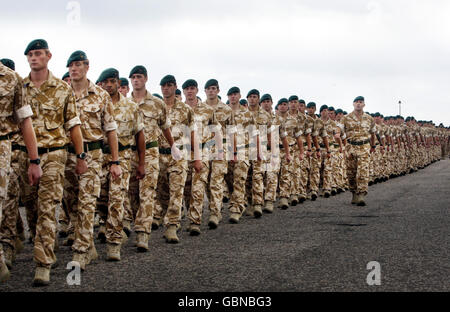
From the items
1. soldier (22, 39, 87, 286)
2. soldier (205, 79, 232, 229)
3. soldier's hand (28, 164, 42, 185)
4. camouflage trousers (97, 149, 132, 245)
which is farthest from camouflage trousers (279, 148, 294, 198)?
soldier's hand (28, 164, 42, 185)

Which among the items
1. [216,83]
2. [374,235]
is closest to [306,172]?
[216,83]

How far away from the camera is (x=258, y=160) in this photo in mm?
11156

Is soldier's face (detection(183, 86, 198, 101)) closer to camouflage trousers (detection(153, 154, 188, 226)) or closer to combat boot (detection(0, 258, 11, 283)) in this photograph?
camouflage trousers (detection(153, 154, 188, 226))

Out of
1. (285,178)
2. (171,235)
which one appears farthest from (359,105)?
(171,235)

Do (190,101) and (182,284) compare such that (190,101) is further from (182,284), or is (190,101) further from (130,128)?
(182,284)

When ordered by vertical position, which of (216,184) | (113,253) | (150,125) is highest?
(150,125)

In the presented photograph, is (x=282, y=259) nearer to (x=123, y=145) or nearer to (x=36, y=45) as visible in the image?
(x=123, y=145)

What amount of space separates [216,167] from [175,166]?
1486mm

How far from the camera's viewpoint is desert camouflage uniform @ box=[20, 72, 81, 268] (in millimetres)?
5414

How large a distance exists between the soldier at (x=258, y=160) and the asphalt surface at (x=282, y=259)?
839mm

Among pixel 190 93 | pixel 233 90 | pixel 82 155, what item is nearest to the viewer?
pixel 82 155

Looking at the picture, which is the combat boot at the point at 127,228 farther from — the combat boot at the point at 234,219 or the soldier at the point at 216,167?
the combat boot at the point at 234,219

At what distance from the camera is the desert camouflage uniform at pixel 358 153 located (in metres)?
13.0

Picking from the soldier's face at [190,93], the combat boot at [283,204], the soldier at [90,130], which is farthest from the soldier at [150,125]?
the combat boot at [283,204]
